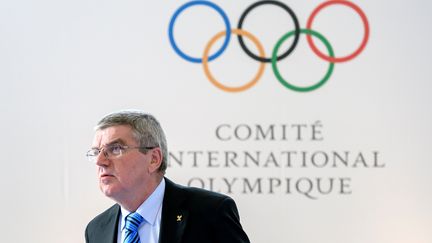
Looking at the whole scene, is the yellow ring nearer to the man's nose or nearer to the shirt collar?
the shirt collar

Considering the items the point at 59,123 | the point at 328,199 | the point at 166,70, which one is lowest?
the point at 328,199

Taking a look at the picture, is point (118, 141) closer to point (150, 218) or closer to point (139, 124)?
point (139, 124)

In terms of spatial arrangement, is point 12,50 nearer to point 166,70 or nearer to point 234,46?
point 166,70

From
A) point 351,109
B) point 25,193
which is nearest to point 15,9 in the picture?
point 25,193

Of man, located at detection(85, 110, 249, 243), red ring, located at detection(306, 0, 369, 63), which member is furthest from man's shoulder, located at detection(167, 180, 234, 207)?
red ring, located at detection(306, 0, 369, 63)

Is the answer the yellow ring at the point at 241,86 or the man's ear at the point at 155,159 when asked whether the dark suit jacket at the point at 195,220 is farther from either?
the yellow ring at the point at 241,86

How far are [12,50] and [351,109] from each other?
2051 mm

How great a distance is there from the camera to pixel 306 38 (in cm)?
470

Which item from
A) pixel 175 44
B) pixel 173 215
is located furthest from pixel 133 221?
pixel 175 44

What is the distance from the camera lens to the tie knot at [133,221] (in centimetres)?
279

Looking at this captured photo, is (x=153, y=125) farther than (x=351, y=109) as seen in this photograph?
No

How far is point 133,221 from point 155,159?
24 cm

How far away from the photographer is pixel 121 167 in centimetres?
274

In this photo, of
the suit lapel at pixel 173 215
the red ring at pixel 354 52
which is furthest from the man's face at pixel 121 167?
the red ring at pixel 354 52
